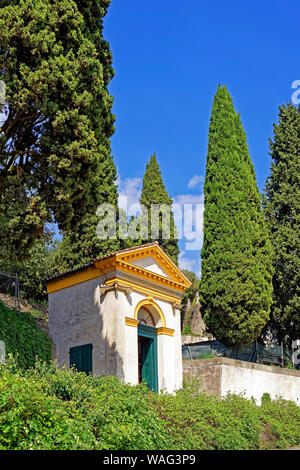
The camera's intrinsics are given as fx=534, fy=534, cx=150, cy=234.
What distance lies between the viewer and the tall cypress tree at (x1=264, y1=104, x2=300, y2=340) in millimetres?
25594

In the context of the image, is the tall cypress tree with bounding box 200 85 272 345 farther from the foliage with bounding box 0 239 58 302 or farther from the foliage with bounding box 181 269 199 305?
the foliage with bounding box 181 269 199 305

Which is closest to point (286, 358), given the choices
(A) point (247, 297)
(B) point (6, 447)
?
(A) point (247, 297)

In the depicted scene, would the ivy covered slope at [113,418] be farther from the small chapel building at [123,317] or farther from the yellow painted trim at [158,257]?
the yellow painted trim at [158,257]

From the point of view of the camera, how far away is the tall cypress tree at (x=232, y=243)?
2272 cm

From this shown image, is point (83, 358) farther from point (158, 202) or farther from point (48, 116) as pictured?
point (158, 202)

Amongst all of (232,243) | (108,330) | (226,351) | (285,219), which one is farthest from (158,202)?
(108,330)

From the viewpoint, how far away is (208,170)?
84.1 feet

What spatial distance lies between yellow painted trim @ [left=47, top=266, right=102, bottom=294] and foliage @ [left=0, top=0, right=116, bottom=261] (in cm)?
472

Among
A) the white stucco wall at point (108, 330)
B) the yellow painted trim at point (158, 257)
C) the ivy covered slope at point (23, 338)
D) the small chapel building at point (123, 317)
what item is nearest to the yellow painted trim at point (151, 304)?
the small chapel building at point (123, 317)

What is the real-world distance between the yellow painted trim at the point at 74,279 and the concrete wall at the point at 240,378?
5.68 metres

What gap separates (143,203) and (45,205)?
21981 millimetres

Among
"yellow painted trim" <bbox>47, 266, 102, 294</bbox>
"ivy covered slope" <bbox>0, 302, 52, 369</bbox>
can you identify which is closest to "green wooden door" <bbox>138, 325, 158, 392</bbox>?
"yellow painted trim" <bbox>47, 266, 102, 294</bbox>

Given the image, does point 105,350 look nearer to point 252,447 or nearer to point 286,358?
point 252,447

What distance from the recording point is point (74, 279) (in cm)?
1916
